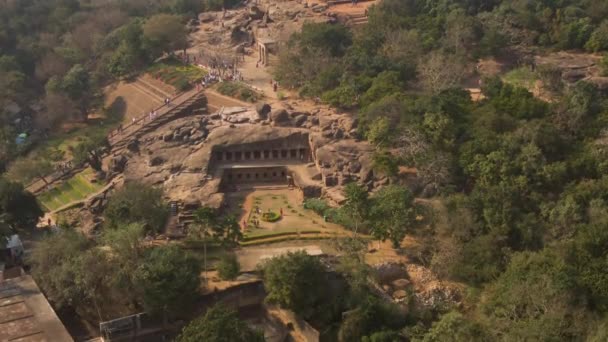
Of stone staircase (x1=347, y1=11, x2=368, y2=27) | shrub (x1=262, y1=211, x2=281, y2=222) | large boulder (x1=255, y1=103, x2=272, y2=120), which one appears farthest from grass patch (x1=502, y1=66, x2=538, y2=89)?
shrub (x1=262, y1=211, x2=281, y2=222)

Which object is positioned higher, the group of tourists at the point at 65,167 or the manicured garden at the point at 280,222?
the manicured garden at the point at 280,222

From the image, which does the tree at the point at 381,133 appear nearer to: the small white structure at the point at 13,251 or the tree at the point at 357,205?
the tree at the point at 357,205

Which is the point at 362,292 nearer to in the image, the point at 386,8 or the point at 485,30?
the point at 485,30

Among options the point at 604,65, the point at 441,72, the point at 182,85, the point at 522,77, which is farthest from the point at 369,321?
the point at 182,85

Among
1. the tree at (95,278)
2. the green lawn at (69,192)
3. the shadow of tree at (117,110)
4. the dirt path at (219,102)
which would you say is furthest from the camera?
the shadow of tree at (117,110)

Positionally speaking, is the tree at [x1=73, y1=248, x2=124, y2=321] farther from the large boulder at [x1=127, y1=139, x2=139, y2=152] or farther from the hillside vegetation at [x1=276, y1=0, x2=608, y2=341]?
the large boulder at [x1=127, y1=139, x2=139, y2=152]

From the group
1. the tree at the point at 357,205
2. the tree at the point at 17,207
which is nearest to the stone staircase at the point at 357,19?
the tree at the point at 357,205

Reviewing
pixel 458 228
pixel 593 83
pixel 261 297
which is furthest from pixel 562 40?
pixel 261 297
